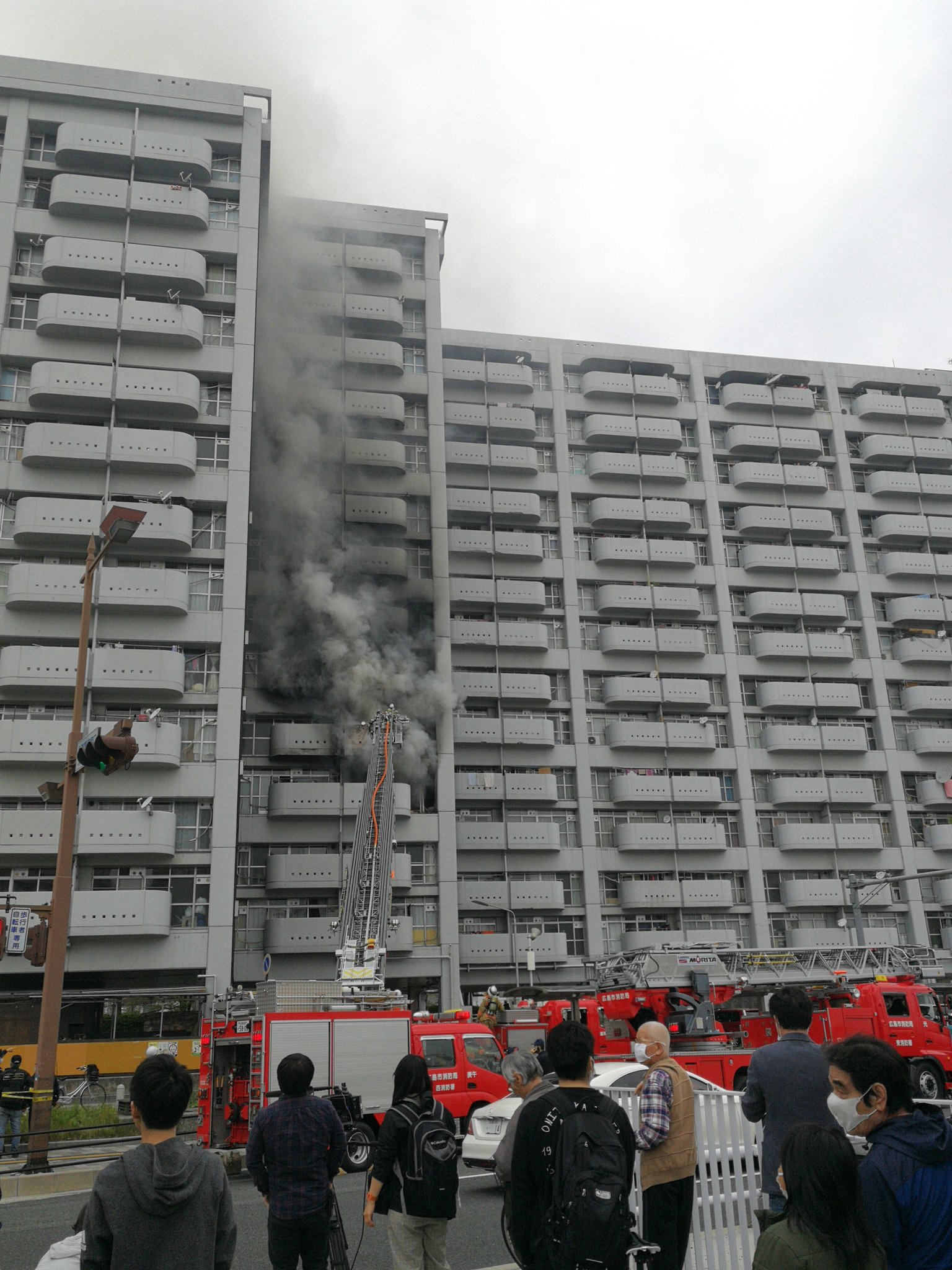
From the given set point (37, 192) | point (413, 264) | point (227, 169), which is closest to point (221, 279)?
point (227, 169)

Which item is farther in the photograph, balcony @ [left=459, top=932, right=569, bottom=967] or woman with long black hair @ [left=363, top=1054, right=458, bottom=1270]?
balcony @ [left=459, top=932, right=569, bottom=967]

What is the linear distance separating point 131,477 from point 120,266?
29.1ft

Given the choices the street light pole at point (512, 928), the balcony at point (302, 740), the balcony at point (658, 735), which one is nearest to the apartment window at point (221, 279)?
the balcony at point (302, 740)

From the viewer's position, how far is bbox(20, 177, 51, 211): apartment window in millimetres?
43719

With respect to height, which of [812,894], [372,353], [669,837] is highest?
[372,353]

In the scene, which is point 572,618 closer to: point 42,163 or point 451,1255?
point 42,163

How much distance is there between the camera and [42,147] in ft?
146

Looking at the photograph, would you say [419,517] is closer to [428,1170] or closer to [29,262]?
[29,262]

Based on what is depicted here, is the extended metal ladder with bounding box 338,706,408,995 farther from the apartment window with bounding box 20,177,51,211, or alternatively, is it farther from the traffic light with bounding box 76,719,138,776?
the apartment window with bounding box 20,177,51,211

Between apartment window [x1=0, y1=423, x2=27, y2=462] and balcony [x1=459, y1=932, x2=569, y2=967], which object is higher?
apartment window [x1=0, y1=423, x2=27, y2=462]

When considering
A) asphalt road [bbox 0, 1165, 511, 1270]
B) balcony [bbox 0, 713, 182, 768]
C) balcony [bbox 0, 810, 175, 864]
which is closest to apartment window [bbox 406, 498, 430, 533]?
balcony [bbox 0, 713, 182, 768]

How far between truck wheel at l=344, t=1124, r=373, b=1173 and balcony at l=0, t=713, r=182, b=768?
24.1 m

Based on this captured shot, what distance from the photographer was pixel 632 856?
162ft

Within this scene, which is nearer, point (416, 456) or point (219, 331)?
point (219, 331)
